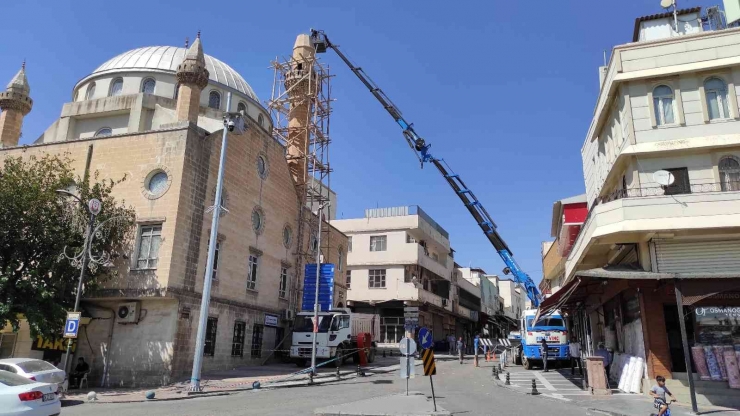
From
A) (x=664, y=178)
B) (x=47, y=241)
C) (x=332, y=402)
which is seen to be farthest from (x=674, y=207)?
(x=47, y=241)

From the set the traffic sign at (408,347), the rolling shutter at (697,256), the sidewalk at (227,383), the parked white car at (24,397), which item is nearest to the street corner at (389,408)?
the traffic sign at (408,347)

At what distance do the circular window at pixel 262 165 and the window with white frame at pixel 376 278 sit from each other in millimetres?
19346

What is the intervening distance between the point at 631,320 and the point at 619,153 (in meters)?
5.62

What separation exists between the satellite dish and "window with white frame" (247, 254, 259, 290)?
1846 centimetres

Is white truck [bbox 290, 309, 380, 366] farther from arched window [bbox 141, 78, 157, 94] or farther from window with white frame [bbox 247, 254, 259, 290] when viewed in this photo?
arched window [bbox 141, 78, 157, 94]

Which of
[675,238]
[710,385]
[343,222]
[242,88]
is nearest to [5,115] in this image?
[242,88]

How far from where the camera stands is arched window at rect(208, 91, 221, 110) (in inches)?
1400

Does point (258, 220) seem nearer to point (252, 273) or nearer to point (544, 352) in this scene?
point (252, 273)

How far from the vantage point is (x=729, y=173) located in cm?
1634

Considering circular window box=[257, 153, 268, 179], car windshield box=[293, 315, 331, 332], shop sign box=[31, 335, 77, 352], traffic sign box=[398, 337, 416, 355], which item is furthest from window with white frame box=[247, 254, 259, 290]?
traffic sign box=[398, 337, 416, 355]

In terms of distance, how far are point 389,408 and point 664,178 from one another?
10.6 m

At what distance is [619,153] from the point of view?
17.4 m

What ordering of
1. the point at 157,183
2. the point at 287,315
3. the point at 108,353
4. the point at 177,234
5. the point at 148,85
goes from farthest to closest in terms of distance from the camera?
the point at 148,85
the point at 287,315
the point at 157,183
the point at 177,234
the point at 108,353

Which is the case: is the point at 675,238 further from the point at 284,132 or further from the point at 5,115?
the point at 5,115
